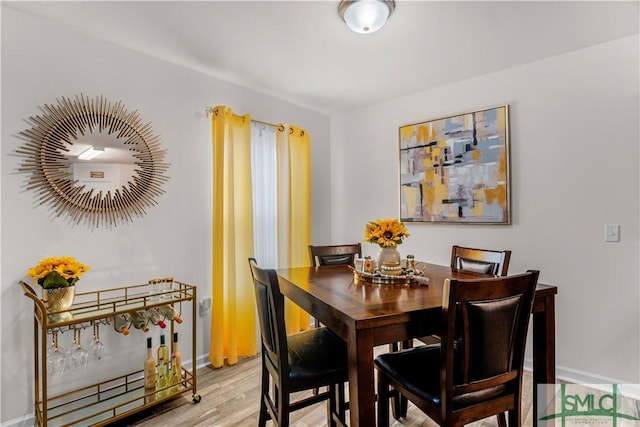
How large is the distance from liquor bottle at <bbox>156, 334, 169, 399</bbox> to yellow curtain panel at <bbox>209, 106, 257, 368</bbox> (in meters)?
0.50

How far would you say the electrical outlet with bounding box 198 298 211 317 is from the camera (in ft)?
8.84

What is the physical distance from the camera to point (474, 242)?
9.71ft

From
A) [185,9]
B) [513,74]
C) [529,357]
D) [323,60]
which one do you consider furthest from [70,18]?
[529,357]

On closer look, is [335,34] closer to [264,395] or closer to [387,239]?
[387,239]

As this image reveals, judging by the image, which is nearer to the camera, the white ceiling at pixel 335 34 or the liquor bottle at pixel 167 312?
the white ceiling at pixel 335 34

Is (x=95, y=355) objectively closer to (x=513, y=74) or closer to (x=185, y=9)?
(x=185, y=9)

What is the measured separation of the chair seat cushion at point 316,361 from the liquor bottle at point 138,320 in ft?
3.31

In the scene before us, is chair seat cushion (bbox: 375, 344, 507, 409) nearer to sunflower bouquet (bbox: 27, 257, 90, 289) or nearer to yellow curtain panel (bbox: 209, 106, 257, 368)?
yellow curtain panel (bbox: 209, 106, 257, 368)

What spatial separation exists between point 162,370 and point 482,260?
2.22 meters

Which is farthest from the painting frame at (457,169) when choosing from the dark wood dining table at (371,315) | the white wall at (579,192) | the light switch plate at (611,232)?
the dark wood dining table at (371,315)

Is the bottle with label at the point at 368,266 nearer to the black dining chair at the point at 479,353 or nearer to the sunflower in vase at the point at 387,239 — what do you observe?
the sunflower in vase at the point at 387,239

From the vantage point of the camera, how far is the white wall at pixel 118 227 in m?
1.86

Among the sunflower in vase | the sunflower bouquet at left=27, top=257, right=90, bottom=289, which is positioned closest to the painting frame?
the sunflower in vase

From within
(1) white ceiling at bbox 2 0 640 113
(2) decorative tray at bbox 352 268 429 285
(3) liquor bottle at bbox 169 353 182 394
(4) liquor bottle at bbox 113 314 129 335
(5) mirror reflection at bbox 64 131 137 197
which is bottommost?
(3) liquor bottle at bbox 169 353 182 394
